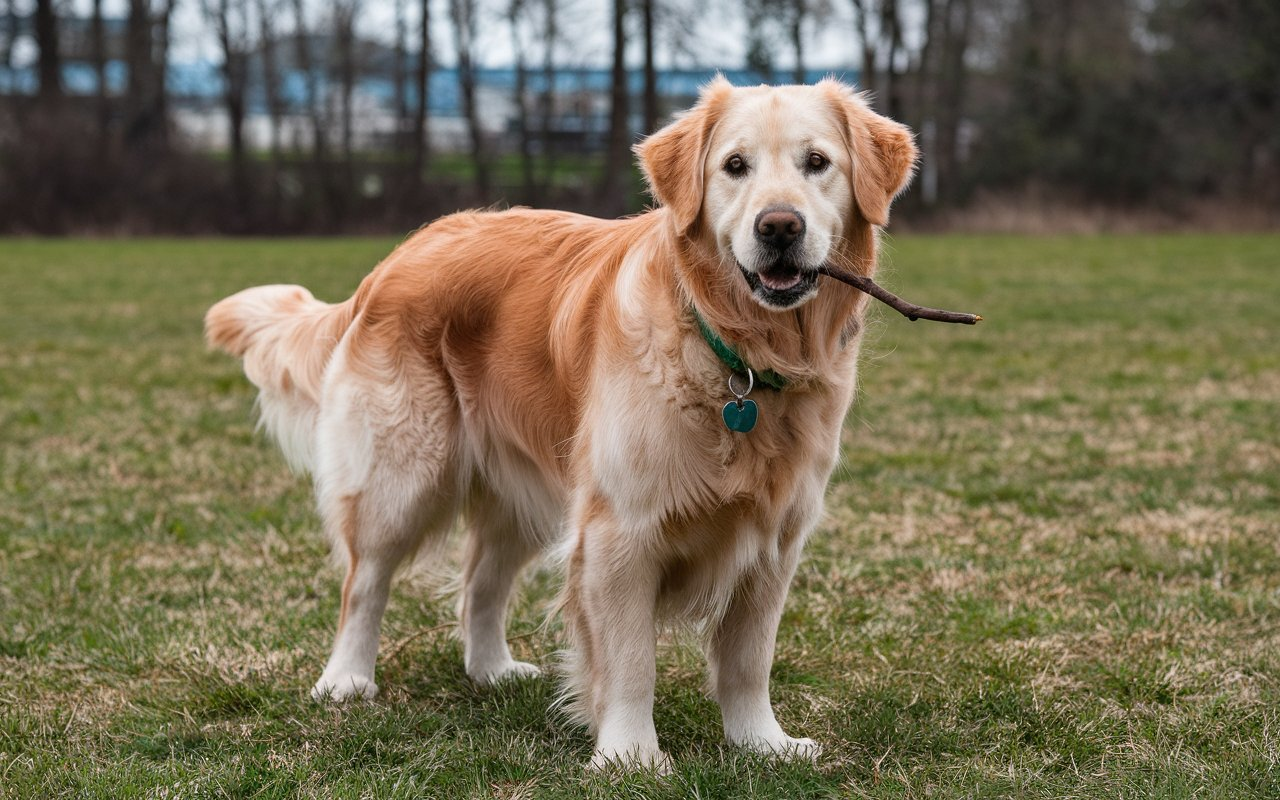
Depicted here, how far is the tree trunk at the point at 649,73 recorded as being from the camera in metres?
28.4

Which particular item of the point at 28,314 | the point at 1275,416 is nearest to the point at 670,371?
the point at 1275,416

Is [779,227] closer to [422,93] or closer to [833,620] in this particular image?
[833,620]

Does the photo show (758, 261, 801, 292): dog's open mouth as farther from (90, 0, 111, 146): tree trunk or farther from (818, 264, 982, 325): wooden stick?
(90, 0, 111, 146): tree trunk

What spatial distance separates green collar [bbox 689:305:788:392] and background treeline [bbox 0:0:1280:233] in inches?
1001

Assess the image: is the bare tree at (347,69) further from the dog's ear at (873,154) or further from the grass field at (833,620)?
the dog's ear at (873,154)

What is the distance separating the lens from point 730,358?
316 cm

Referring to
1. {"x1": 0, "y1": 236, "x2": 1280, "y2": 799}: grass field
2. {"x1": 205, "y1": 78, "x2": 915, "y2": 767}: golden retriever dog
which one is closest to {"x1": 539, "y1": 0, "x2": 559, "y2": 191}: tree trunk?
{"x1": 0, "y1": 236, "x2": 1280, "y2": 799}: grass field

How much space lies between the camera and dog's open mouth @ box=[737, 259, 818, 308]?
3012mm

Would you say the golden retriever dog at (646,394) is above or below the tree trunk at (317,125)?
below

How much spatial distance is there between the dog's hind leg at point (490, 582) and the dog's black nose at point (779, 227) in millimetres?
1498

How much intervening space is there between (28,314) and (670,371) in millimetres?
12271

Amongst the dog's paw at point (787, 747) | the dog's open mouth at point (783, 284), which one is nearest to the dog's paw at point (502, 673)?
the dog's paw at point (787, 747)

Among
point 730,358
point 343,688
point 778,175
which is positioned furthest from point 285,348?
point 778,175

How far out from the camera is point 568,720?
358 cm
